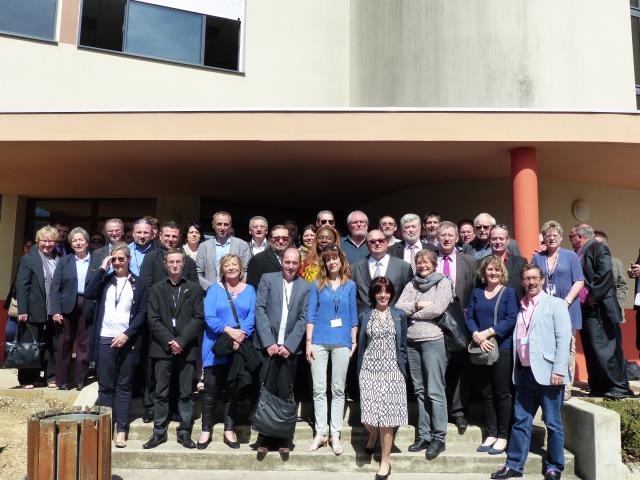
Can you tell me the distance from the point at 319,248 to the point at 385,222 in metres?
1.02

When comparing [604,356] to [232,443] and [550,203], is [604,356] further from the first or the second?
[232,443]

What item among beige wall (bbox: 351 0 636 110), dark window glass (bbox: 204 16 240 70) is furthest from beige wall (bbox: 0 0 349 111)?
beige wall (bbox: 351 0 636 110)

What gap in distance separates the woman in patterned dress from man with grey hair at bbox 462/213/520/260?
1.54 m

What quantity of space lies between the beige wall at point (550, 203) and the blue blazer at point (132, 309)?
5519 mm

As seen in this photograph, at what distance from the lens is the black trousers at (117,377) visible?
5004mm

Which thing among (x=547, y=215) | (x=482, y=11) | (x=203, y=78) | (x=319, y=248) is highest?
(x=482, y=11)

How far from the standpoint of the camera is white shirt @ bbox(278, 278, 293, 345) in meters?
5.01

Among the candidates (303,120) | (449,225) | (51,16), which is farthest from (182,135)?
(51,16)

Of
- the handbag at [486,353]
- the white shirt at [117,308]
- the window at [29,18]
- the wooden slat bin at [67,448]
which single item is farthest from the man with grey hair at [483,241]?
the window at [29,18]

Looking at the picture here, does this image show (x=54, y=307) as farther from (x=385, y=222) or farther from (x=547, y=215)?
(x=547, y=215)

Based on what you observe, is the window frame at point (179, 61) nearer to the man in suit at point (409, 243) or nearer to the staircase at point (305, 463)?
the man in suit at point (409, 243)

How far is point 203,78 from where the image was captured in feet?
34.6

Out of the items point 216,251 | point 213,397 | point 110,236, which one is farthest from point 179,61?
point 213,397

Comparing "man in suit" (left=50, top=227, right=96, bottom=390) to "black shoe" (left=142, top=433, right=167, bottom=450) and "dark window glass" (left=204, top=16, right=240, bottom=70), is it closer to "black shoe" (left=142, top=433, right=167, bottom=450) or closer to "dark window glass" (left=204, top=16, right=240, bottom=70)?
"black shoe" (left=142, top=433, right=167, bottom=450)
